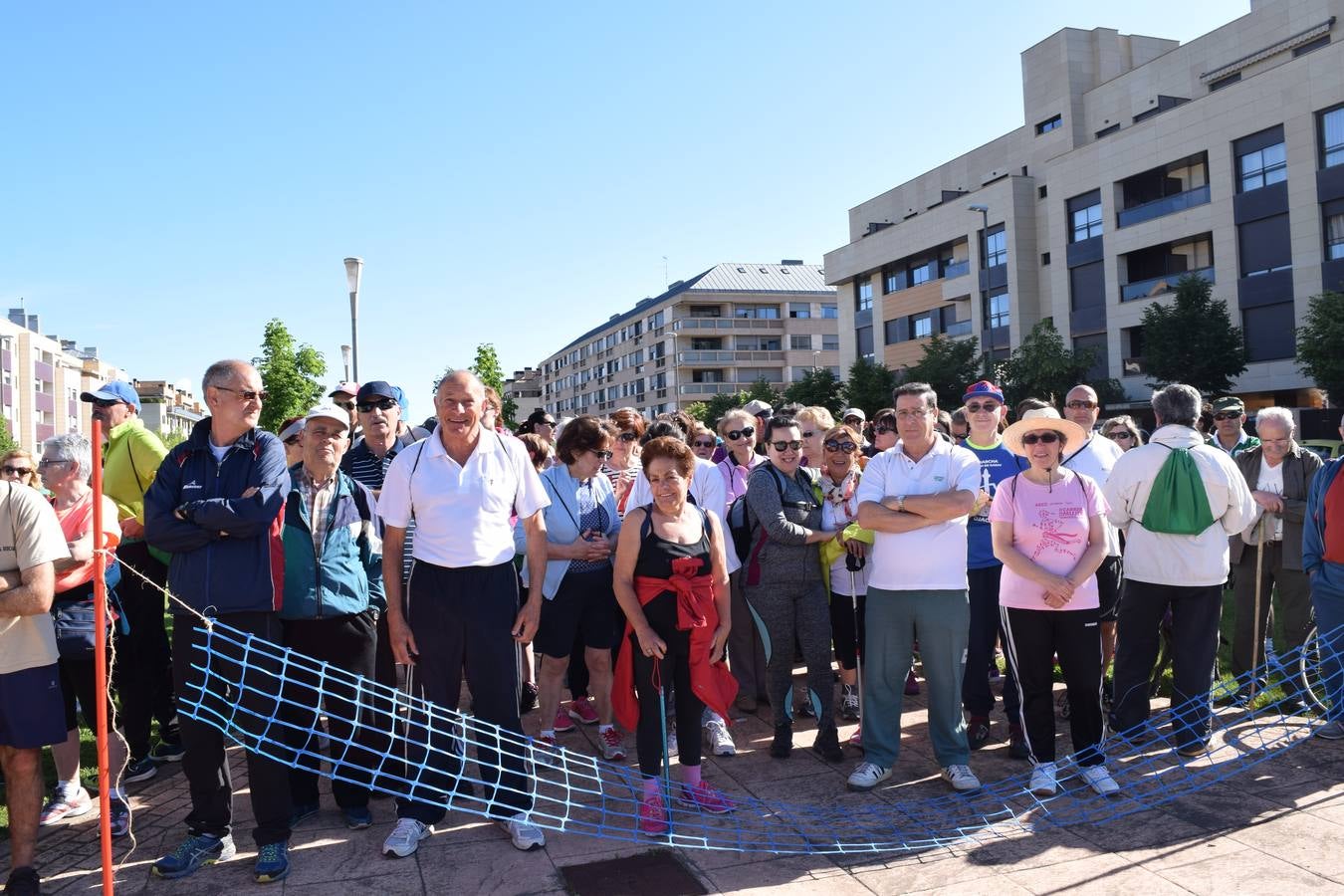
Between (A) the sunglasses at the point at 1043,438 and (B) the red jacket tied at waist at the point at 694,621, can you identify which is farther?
(A) the sunglasses at the point at 1043,438

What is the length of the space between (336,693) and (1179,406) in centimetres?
456

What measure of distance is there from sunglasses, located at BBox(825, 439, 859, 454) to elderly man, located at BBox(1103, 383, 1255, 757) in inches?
58.6

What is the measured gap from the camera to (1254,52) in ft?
119

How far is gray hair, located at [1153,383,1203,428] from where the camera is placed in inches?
208

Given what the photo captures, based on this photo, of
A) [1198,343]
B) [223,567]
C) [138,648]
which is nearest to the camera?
[223,567]

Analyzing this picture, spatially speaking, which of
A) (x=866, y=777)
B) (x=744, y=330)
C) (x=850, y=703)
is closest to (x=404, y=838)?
(x=866, y=777)

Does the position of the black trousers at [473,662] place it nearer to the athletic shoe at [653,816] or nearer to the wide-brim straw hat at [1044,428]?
the athletic shoe at [653,816]

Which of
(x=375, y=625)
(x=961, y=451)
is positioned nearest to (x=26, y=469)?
(x=375, y=625)

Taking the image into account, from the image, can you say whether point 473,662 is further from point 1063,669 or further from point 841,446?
point 1063,669

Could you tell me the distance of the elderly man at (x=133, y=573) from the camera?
16.7 feet

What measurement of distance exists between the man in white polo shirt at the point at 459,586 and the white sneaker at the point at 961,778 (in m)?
2.06

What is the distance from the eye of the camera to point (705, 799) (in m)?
4.58

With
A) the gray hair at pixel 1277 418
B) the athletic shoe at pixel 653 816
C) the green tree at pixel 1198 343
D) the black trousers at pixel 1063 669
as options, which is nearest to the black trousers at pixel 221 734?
the athletic shoe at pixel 653 816

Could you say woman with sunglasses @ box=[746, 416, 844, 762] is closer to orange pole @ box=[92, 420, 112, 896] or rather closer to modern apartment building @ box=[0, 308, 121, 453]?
orange pole @ box=[92, 420, 112, 896]
